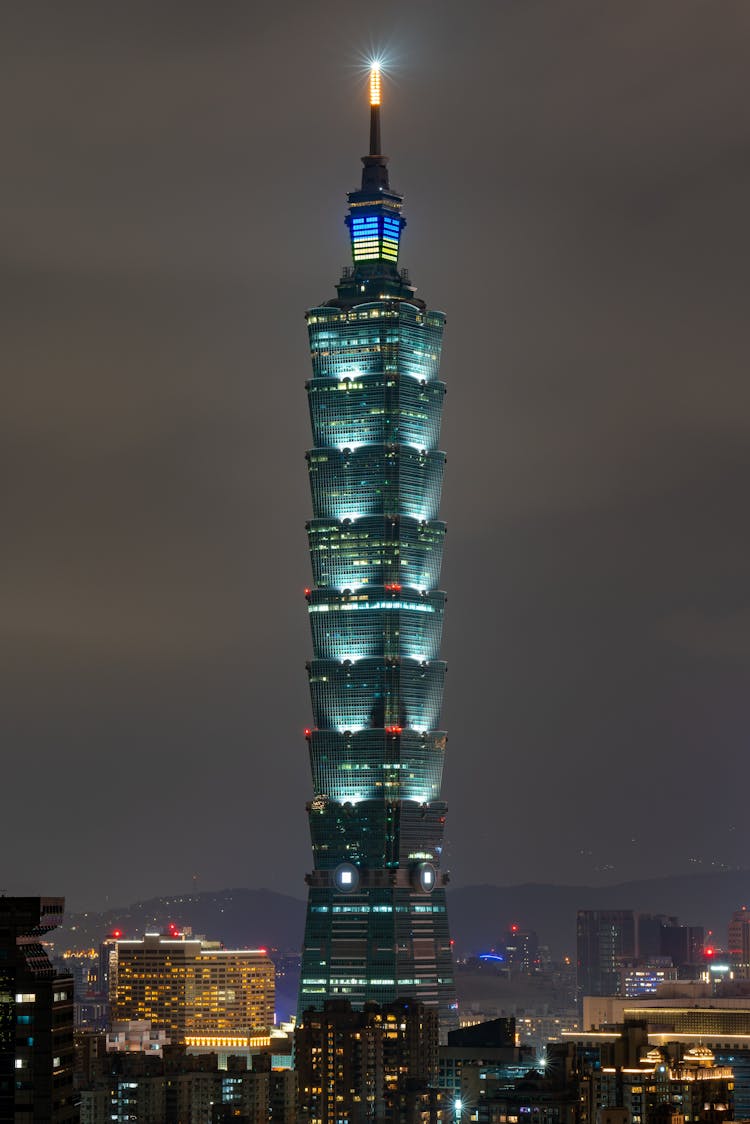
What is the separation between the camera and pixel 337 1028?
634 ft

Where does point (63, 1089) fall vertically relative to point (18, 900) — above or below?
below

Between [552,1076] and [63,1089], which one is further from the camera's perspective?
[552,1076]

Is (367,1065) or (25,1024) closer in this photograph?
(25,1024)

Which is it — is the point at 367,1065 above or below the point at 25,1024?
above

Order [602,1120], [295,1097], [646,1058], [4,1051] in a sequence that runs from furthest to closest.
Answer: [295,1097] → [646,1058] → [602,1120] → [4,1051]

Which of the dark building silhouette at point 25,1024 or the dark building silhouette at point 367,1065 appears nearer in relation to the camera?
the dark building silhouette at point 25,1024

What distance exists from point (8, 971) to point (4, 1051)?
117 inches

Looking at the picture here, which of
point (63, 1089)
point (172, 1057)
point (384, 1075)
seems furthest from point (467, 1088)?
point (63, 1089)

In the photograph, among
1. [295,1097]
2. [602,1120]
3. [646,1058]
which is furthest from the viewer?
[295,1097]

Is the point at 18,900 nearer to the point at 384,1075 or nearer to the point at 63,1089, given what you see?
the point at 63,1089

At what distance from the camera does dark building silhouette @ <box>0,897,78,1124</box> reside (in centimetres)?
11188

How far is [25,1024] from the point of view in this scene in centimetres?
11206

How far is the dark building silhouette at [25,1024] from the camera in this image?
112m

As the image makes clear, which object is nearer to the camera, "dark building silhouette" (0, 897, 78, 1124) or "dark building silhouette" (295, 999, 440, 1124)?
"dark building silhouette" (0, 897, 78, 1124)
